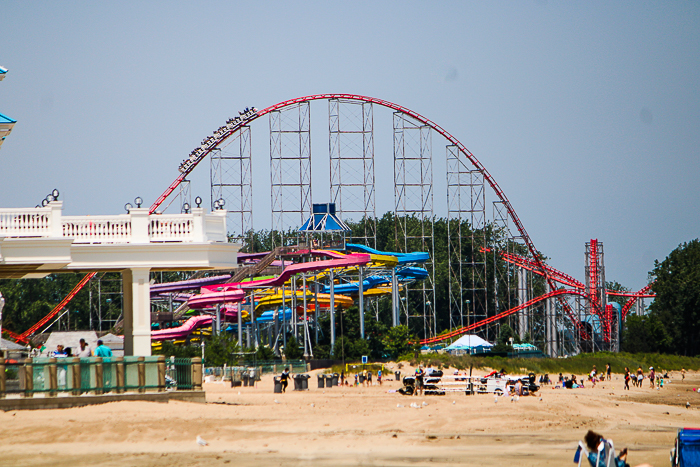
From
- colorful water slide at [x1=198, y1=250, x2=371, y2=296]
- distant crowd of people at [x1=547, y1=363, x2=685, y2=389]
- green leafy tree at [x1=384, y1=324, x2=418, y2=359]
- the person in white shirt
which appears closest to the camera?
the person in white shirt

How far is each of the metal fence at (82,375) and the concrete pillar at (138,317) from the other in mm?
2308

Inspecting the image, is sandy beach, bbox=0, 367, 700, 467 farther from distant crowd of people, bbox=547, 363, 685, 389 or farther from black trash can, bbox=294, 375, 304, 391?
distant crowd of people, bbox=547, 363, 685, 389

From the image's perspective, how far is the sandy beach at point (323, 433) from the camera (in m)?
13.7

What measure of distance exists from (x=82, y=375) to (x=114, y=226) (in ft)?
17.6

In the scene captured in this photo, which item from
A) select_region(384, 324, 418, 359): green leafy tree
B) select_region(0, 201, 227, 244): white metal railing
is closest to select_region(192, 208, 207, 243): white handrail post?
select_region(0, 201, 227, 244): white metal railing

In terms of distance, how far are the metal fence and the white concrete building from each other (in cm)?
291

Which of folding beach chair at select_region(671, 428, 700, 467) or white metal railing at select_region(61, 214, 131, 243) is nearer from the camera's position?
folding beach chair at select_region(671, 428, 700, 467)

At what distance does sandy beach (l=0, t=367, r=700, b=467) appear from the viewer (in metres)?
13.7

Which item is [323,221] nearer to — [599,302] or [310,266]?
[310,266]

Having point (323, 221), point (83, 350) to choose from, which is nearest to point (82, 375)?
point (83, 350)

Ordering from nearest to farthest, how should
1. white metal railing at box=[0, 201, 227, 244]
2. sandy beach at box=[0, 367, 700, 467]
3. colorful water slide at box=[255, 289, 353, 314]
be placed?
sandy beach at box=[0, 367, 700, 467]
white metal railing at box=[0, 201, 227, 244]
colorful water slide at box=[255, 289, 353, 314]

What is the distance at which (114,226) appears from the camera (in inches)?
887

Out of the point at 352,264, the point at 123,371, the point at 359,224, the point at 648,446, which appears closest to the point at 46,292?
the point at 359,224

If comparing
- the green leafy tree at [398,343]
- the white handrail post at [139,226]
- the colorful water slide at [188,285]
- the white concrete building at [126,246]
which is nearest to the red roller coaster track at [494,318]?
the green leafy tree at [398,343]
